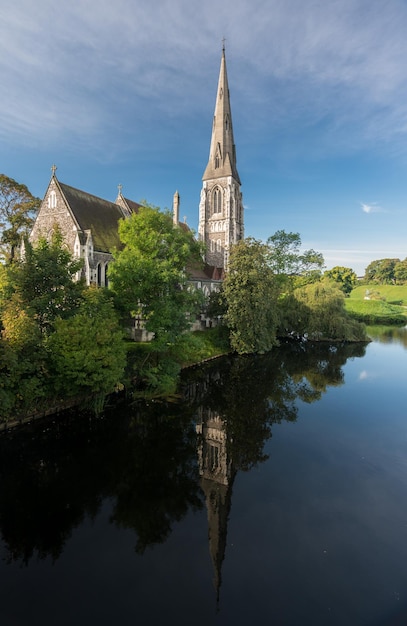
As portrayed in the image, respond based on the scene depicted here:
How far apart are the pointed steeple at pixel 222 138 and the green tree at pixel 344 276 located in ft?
221

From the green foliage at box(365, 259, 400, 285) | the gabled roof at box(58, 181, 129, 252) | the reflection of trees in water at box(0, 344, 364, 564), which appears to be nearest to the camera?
the reflection of trees in water at box(0, 344, 364, 564)

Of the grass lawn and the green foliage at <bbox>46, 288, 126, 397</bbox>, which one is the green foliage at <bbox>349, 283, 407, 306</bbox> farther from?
the green foliage at <bbox>46, 288, 126, 397</bbox>

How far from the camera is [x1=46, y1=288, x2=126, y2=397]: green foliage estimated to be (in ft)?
52.1

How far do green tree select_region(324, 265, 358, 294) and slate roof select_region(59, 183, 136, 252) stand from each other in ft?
276

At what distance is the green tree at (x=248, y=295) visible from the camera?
3209cm

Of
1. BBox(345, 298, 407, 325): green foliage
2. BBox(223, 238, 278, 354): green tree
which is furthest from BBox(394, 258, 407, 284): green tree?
BBox(223, 238, 278, 354): green tree

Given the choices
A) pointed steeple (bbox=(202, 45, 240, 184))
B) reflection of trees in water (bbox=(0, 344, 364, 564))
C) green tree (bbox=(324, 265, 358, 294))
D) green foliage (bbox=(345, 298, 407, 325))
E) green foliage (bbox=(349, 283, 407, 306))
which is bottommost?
reflection of trees in water (bbox=(0, 344, 364, 564))

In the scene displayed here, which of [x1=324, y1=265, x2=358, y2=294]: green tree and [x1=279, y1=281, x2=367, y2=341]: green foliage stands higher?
[x1=324, y1=265, x2=358, y2=294]: green tree

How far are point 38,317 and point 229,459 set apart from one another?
12182mm

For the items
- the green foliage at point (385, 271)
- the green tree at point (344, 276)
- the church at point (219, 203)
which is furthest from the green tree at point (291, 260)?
the green foliage at point (385, 271)

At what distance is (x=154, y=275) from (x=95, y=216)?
1551cm

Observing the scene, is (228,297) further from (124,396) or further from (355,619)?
(355,619)

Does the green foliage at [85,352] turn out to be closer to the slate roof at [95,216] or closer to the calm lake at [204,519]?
the calm lake at [204,519]

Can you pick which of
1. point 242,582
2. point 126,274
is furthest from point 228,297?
point 242,582
